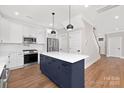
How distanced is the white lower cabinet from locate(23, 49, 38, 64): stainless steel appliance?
235 mm

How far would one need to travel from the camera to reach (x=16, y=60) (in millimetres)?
4074

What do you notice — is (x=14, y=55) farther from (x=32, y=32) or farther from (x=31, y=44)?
(x=32, y=32)

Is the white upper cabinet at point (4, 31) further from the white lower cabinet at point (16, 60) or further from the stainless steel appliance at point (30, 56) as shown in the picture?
the stainless steel appliance at point (30, 56)

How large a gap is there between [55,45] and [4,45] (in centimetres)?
318

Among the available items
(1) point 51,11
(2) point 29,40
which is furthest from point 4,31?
(1) point 51,11

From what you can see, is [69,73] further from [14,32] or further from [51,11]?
[14,32]

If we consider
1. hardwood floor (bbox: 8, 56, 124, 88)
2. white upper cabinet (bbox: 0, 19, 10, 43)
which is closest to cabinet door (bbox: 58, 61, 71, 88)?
hardwood floor (bbox: 8, 56, 124, 88)

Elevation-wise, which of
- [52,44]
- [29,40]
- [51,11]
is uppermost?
[51,11]

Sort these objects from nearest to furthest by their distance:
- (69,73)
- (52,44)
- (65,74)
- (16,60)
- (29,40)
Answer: (69,73) < (65,74) < (16,60) < (29,40) < (52,44)

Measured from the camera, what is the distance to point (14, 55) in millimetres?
4004

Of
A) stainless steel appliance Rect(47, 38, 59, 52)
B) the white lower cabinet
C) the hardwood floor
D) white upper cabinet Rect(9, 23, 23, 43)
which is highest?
white upper cabinet Rect(9, 23, 23, 43)

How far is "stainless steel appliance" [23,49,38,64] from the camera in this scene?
4.52 metres

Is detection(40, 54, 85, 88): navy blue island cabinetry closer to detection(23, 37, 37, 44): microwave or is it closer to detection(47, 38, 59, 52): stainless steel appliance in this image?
detection(23, 37, 37, 44): microwave

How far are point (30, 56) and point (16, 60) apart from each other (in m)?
Answer: 0.77
